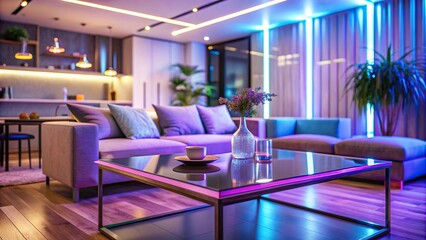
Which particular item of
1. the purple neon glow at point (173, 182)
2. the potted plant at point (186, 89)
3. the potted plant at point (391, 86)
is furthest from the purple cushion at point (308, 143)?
the potted plant at point (186, 89)

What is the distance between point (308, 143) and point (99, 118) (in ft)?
7.74

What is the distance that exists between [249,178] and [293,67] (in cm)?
506

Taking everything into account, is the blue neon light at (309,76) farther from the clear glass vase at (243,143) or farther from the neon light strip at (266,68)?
the clear glass vase at (243,143)

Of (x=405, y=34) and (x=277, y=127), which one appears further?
(x=405, y=34)

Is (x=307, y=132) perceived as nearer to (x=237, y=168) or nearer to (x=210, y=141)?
(x=210, y=141)

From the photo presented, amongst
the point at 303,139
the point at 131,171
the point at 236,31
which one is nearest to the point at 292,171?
the point at 131,171

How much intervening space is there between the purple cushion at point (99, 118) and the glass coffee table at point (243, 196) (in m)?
1.38

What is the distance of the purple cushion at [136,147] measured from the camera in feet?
9.71

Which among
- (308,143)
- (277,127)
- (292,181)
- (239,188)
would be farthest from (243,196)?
(277,127)

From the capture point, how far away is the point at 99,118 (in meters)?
3.45

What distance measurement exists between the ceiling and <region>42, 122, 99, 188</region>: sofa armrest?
2843mm

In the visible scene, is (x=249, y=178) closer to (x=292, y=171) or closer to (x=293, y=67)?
(x=292, y=171)

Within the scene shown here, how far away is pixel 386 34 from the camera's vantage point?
4.98m

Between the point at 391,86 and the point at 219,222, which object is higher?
the point at 391,86
